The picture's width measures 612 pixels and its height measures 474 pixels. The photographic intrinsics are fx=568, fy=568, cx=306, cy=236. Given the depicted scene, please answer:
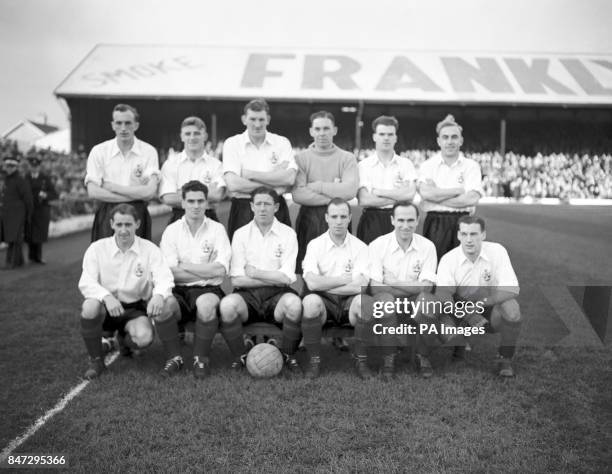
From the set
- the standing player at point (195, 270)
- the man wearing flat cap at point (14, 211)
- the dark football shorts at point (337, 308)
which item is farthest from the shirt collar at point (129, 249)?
the man wearing flat cap at point (14, 211)

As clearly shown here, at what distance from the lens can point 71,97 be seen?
28062mm

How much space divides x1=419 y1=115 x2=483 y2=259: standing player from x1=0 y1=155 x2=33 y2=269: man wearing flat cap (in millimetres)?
7257

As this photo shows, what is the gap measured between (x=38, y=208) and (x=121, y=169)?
584 cm

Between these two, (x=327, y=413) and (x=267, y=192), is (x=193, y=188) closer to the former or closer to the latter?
(x=267, y=192)

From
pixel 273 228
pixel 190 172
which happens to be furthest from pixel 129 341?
pixel 190 172

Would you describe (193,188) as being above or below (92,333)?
above

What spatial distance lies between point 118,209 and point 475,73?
28563mm

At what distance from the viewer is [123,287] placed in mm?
4754

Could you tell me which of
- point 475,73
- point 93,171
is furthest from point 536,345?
point 475,73

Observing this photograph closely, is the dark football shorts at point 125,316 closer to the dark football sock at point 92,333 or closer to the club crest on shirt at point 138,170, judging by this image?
the dark football sock at point 92,333

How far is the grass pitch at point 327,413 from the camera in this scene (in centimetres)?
320

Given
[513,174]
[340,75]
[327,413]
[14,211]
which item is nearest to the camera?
[327,413]

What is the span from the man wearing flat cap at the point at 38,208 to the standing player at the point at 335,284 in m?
6.93

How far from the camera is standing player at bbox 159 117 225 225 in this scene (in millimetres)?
5289
